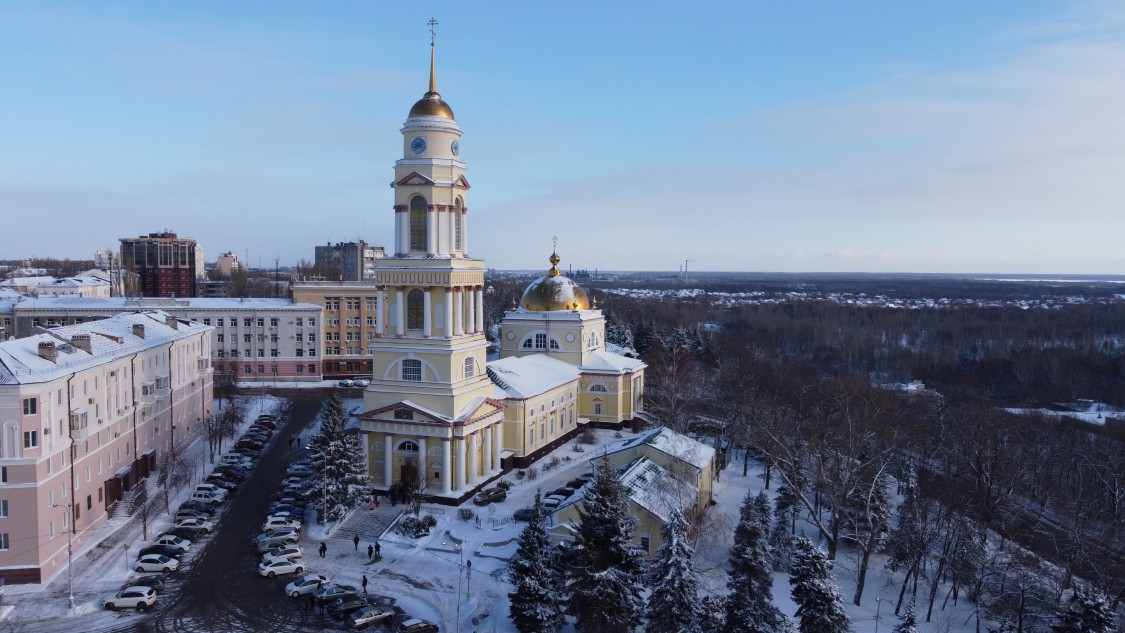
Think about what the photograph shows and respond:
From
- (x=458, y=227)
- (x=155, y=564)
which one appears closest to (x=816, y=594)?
(x=155, y=564)

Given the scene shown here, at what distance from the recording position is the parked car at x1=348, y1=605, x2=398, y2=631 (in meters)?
21.0

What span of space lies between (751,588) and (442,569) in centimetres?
1070

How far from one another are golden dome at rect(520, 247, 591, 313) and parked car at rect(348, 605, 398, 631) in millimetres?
27347

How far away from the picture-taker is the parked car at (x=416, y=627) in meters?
20.7

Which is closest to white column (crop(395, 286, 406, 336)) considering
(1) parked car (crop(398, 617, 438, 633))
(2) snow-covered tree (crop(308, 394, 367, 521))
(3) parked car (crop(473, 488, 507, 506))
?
(2) snow-covered tree (crop(308, 394, 367, 521))

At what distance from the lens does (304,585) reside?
2286cm

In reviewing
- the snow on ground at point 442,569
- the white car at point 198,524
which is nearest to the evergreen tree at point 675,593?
the snow on ground at point 442,569

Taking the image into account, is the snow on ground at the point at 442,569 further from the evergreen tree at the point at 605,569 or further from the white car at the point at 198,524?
the evergreen tree at the point at 605,569

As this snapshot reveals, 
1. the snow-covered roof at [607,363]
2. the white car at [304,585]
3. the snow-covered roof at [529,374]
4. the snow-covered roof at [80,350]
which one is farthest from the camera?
the snow-covered roof at [607,363]

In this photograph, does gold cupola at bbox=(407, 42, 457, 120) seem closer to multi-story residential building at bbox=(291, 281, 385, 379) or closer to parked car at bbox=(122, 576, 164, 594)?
parked car at bbox=(122, 576, 164, 594)

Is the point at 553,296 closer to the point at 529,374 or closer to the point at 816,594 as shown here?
the point at 529,374

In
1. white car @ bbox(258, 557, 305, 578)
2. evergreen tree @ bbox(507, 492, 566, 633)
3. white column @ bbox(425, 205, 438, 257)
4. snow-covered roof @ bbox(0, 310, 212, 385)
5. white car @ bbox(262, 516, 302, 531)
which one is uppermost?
white column @ bbox(425, 205, 438, 257)

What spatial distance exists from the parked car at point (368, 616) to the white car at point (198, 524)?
8.93m

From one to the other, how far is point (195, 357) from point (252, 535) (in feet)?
54.6
